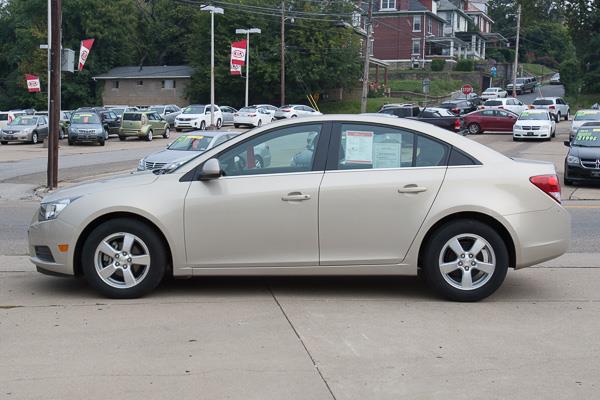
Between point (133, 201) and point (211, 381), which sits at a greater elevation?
point (133, 201)

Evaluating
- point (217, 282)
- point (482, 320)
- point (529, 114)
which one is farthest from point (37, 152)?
point (482, 320)

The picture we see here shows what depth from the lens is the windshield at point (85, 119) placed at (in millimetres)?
37719

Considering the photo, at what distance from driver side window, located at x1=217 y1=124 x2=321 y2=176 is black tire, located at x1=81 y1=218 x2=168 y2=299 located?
863mm

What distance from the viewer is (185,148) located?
1883 cm

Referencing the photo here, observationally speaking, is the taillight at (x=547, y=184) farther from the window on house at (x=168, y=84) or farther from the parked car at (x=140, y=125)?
the window on house at (x=168, y=84)

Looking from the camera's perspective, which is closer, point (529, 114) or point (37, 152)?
point (37, 152)

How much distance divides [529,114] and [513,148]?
6287mm

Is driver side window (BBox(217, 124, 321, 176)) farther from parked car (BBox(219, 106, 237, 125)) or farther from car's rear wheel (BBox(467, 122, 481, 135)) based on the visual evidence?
parked car (BBox(219, 106, 237, 125))

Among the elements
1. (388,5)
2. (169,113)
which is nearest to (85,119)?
(169,113)

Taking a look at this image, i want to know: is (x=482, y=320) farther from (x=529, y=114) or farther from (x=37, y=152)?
(x=529, y=114)

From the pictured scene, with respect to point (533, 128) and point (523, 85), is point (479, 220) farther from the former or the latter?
point (523, 85)

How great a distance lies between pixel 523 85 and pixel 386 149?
274 feet

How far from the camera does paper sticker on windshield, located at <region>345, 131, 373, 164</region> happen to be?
267 inches

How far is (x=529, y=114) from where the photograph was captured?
39.1 m
